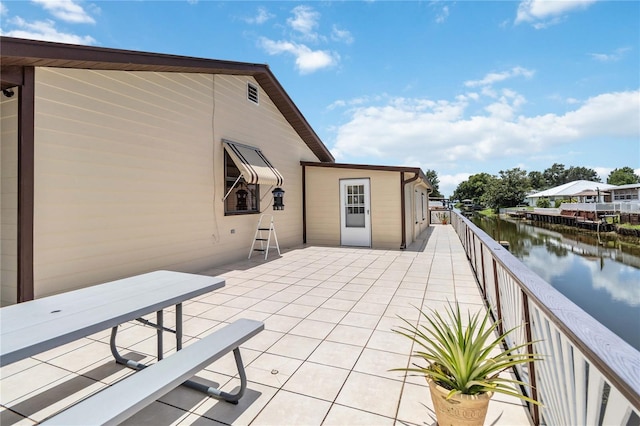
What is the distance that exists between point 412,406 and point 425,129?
27400mm

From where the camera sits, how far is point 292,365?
2.56m

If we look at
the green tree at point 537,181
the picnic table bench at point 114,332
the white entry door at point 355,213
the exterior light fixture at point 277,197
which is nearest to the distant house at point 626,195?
the green tree at point 537,181

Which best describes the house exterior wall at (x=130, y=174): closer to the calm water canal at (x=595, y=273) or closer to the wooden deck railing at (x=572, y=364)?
the wooden deck railing at (x=572, y=364)

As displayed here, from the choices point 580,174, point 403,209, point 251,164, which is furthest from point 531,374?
point 580,174

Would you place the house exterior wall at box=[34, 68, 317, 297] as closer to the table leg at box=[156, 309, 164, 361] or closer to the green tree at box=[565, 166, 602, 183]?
the table leg at box=[156, 309, 164, 361]

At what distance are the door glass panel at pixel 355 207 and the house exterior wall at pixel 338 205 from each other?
0.30 meters

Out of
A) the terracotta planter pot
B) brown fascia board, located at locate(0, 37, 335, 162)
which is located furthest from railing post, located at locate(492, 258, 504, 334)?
brown fascia board, located at locate(0, 37, 335, 162)

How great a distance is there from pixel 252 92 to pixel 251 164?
8.16 ft

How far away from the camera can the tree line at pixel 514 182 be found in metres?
41.8

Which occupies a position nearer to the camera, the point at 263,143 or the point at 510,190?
the point at 263,143

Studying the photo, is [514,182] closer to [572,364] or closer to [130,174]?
[130,174]

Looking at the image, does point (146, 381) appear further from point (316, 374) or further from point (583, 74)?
point (583, 74)

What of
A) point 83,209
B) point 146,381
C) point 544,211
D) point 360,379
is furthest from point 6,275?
point 544,211

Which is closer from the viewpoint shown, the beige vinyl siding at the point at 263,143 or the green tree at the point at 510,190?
the beige vinyl siding at the point at 263,143
